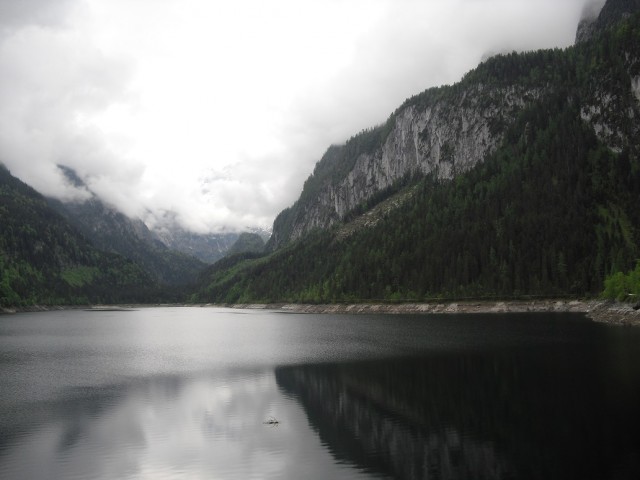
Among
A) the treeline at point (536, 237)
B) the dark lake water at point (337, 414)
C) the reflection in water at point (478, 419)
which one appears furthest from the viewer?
the treeline at point (536, 237)

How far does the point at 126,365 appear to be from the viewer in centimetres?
5953

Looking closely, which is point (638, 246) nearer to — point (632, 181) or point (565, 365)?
point (632, 181)

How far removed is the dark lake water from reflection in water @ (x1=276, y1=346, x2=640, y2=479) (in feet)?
0.39

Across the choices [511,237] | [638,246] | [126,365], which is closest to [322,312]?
[511,237]

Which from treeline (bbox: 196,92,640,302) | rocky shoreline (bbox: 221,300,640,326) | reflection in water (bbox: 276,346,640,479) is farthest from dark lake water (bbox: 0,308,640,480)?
treeline (bbox: 196,92,640,302)

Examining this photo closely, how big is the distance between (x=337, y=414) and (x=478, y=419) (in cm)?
940

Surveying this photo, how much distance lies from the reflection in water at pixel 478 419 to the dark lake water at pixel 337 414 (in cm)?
12

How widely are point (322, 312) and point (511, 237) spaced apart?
76729mm

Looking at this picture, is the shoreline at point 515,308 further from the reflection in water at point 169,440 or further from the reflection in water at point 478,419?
the reflection in water at point 169,440

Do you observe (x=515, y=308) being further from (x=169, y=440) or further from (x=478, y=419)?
(x=169, y=440)

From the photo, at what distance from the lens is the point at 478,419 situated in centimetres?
2936

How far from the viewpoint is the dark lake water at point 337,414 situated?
23234mm

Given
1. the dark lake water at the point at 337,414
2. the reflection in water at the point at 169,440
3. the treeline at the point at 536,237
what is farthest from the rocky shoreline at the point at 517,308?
the reflection in water at the point at 169,440

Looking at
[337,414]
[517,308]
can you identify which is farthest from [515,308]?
[337,414]
